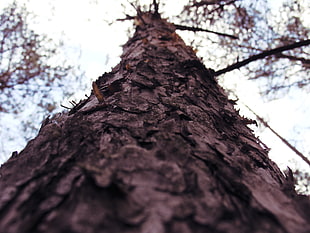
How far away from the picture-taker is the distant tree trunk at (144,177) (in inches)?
17.7

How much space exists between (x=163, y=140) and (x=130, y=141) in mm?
109

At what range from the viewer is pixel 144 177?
543 millimetres

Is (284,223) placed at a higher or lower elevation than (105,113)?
lower

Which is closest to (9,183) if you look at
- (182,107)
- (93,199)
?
(93,199)

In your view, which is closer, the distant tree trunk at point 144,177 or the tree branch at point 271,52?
the distant tree trunk at point 144,177

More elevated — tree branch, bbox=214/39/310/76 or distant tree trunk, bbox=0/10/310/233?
tree branch, bbox=214/39/310/76

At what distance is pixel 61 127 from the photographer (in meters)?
0.88

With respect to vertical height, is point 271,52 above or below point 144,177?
above

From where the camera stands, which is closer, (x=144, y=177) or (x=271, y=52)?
(x=144, y=177)

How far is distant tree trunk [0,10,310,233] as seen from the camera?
449 mm

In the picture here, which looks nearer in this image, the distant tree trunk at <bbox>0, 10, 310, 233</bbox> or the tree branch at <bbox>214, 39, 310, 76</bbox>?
the distant tree trunk at <bbox>0, 10, 310, 233</bbox>

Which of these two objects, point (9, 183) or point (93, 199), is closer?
point (93, 199)

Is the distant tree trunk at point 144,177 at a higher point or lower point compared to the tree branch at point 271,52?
lower

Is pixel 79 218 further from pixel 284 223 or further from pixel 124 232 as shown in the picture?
pixel 284 223
